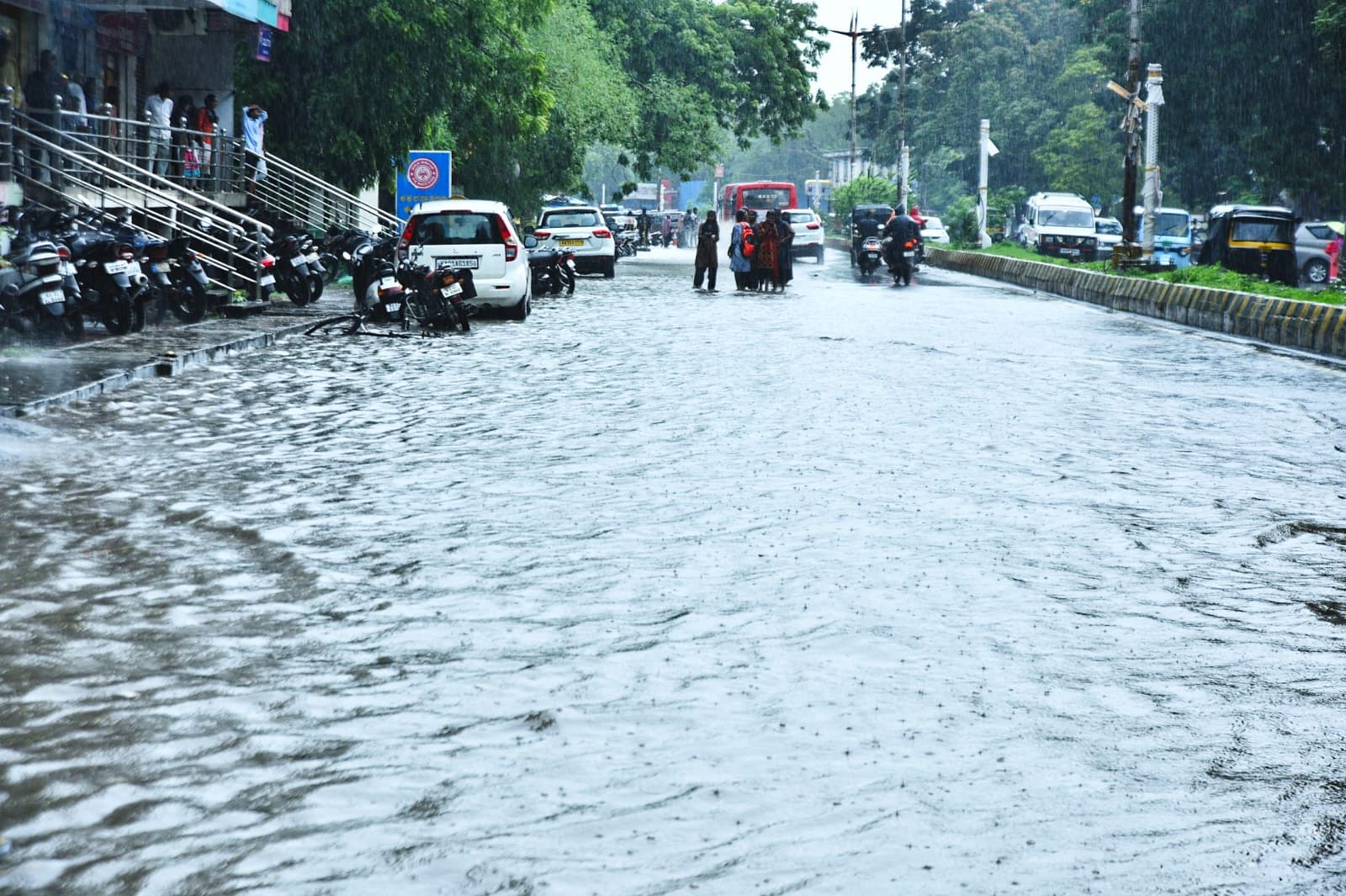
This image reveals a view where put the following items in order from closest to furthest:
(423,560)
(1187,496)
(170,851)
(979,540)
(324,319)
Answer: (170,851) < (423,560) < (979,540) < (1187,496) < (324,319)

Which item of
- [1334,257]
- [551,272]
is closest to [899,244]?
[1334,257]

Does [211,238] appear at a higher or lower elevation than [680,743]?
higher

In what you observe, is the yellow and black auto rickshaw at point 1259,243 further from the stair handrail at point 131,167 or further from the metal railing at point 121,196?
the metal railing at point 121,196

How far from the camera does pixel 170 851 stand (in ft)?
14.4

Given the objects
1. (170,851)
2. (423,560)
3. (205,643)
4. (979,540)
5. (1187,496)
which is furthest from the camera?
(1187,496)

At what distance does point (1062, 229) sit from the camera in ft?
174

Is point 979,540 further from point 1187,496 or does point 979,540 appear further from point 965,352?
point 965,352

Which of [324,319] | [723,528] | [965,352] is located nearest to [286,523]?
[723,528]

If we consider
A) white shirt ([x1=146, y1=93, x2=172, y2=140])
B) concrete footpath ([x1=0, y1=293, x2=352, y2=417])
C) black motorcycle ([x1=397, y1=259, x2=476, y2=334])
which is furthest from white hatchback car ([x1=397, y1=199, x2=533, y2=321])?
white shirt ([x1=146, y1=93, x2=172, y2=140])

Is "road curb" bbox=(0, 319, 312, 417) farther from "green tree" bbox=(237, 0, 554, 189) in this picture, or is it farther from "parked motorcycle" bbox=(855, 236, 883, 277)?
"parked motorcycle" bbox=(855, 236, 883, 277)

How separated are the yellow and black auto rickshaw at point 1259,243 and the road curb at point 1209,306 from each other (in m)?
4.06

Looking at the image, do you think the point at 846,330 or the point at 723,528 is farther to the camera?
the point at 846,330

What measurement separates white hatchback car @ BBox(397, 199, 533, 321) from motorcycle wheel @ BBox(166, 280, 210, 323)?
3025 mm

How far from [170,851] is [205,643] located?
2.23m
